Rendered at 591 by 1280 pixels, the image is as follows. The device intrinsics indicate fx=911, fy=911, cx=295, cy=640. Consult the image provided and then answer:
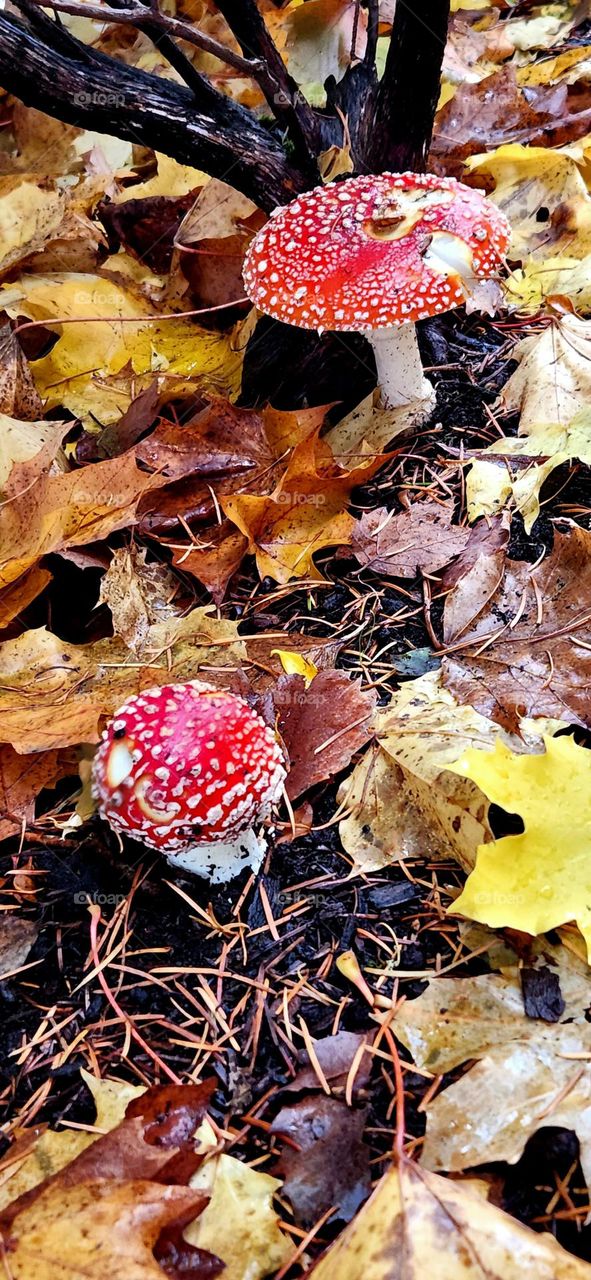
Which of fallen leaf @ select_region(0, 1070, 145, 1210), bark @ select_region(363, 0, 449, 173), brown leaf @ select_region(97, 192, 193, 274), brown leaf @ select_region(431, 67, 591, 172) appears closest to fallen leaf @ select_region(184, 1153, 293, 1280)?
fallen leaf @ select_region(0, 1070, 145, 1210)

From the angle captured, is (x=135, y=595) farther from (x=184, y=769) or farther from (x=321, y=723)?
(x=184, y=769)

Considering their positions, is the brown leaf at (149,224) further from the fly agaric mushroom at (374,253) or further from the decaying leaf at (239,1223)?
the decaying leaf at (239,1223)

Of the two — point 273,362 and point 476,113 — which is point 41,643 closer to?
point 273,362

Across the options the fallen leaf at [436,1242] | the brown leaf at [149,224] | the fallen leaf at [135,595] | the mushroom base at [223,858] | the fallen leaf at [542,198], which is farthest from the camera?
the brown leaf at [149,224]

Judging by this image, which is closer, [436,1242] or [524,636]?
[436,1242]

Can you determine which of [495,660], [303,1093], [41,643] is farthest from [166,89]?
[303,1093]

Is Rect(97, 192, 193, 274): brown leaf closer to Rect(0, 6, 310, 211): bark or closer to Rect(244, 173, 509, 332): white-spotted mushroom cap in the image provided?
Rect(0, 6, 310, 211): bark

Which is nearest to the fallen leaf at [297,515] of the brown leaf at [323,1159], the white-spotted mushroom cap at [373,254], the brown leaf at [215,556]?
the brown leaf at [215,556]

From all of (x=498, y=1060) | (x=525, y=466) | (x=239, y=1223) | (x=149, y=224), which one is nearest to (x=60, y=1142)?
(x=239, y=1223)
